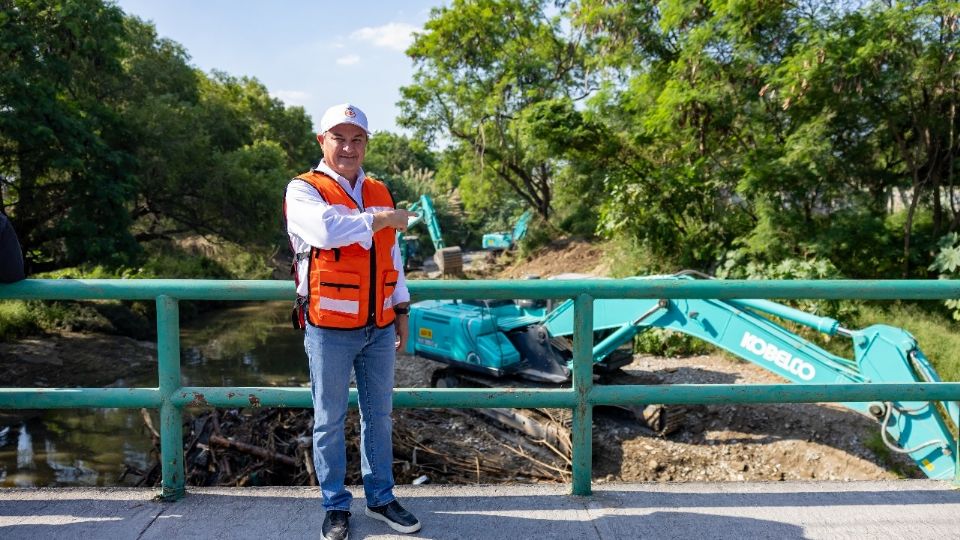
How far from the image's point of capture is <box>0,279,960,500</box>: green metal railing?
9.89 feet

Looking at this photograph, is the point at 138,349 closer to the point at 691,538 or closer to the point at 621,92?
the point at 621,92

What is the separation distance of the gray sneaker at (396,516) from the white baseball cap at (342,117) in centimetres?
154

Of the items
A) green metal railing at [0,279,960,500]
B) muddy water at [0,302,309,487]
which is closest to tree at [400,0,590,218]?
muddy water at [0,302,309,487]

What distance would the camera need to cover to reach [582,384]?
3.09 m

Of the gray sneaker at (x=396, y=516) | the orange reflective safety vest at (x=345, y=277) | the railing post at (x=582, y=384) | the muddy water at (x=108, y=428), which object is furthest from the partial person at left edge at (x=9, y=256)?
the muddy water at (x=108, y=428)

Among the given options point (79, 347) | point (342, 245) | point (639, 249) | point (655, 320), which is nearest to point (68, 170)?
point (79, 347)

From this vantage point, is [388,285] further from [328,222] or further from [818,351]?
[818,351]

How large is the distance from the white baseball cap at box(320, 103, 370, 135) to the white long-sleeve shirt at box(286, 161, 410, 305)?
258 millimetres

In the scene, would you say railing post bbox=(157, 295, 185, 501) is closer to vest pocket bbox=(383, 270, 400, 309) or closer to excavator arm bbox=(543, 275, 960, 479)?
vest pocket bbox=(383, 270, 400, 309)

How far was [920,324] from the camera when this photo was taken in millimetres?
10352

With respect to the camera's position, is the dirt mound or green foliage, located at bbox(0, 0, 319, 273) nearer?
green foliage, located at bbox(0, 0, 319, 273)

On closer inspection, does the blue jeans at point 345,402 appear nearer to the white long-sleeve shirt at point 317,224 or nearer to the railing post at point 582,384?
the white long-sleeve shirt at point 317,224

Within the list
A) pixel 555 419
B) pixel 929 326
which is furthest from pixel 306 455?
pixel 929 326

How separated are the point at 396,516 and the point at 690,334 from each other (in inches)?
260
